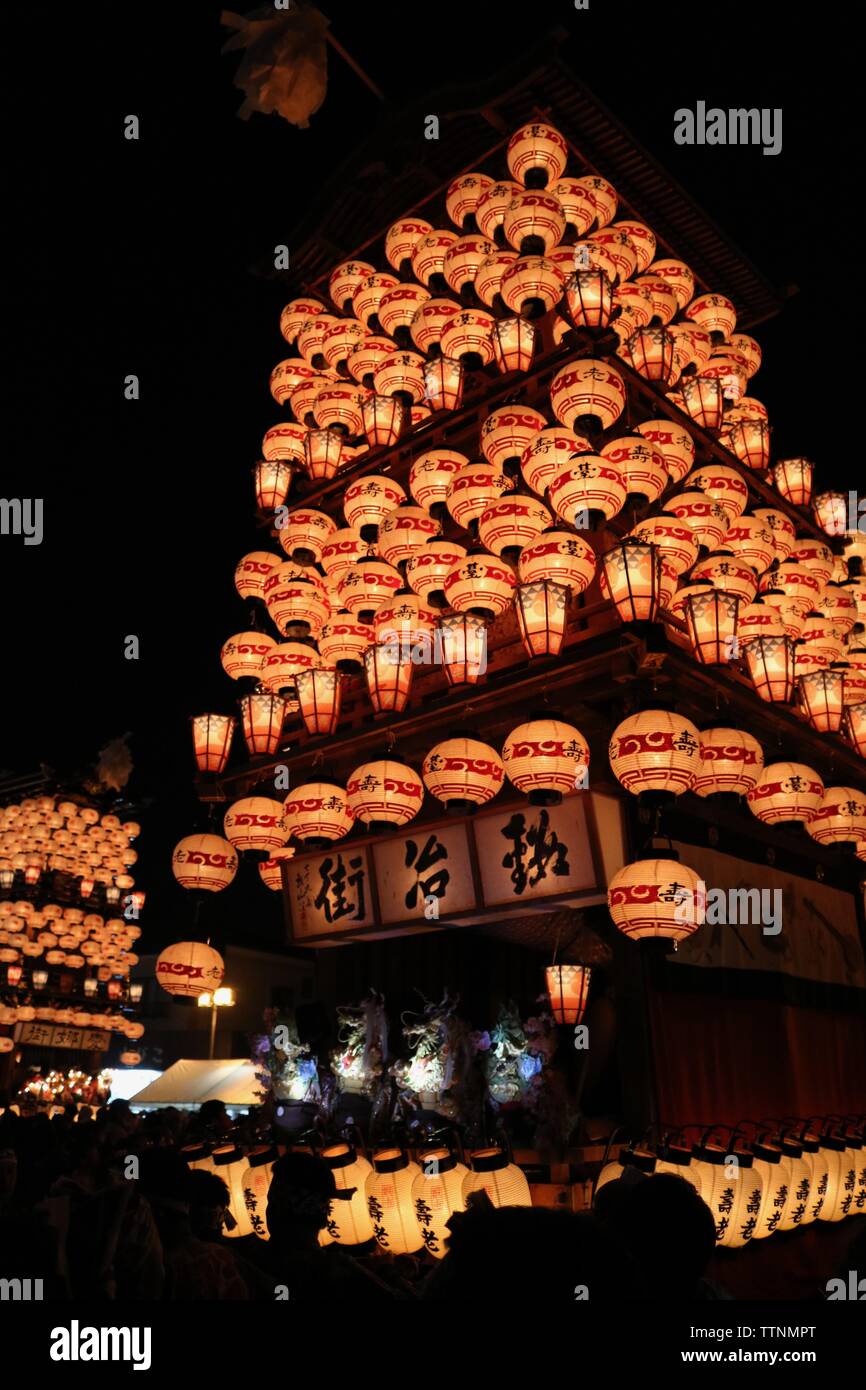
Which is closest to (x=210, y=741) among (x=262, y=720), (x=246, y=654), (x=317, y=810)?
(x=262, y=720)

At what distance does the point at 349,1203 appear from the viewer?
8.23m

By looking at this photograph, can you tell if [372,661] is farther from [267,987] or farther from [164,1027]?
[164,1027]

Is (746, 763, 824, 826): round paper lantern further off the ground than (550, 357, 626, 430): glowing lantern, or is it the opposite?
(550, 357, 626, 430): glowing lantern

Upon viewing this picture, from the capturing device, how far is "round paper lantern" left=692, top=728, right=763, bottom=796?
870cm

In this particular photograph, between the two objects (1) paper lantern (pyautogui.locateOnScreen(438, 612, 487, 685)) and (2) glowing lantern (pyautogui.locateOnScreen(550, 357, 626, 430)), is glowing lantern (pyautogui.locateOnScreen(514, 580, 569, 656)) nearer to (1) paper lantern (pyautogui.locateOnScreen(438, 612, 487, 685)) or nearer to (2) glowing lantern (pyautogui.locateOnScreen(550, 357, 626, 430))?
(1) paper lantern (pyautogui.locateOnScreen(438, 612, 487, 685))

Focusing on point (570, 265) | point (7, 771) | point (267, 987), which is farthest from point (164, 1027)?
point (570, 265)

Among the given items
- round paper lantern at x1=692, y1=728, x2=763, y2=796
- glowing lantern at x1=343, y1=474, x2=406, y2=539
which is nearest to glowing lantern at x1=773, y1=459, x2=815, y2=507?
glowing lantern at x1=343, y1=474, x2=406, y2=539

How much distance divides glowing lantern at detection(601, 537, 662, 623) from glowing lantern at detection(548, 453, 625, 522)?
2.49 feet

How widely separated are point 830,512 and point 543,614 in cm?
821

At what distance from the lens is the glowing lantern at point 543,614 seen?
27.7ft

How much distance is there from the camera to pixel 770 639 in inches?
386

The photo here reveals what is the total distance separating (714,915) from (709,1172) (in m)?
3.06

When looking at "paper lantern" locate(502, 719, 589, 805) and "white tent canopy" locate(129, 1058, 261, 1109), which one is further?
"white tent canopy" locate(129, 1058, 261, 1109)

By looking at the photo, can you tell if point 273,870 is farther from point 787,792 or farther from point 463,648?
point 787,792
